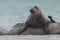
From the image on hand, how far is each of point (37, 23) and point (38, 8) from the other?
44cm

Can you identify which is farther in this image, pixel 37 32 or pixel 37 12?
pixel 37 12

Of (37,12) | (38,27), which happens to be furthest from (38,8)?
(38,27)

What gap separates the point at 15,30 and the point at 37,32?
85 centimetres

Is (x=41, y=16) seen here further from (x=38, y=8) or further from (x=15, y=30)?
(x=15, y=30)

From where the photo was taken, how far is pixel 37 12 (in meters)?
7.16

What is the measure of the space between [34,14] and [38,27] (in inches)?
17.7

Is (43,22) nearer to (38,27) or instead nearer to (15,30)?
(38,27)

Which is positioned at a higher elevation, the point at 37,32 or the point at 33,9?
the point at 33,9

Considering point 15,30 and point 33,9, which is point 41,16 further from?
point 15,30

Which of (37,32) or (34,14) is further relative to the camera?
(34,14)

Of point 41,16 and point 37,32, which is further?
point 41,16

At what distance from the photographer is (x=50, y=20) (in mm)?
7344

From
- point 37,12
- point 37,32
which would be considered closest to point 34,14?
point 37,12

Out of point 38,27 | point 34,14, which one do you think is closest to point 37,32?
point 38,27
